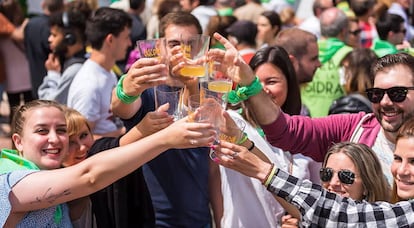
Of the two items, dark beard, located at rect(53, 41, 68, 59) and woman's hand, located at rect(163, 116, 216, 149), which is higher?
woman's hand, located at rect(163, 116, 216, 149)

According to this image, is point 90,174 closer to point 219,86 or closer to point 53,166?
point 53,166

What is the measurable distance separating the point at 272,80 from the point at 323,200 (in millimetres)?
1406

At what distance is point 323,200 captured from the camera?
9.31ft

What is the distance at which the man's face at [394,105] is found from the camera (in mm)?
3566

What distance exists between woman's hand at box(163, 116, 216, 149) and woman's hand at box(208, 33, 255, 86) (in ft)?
→ 1.91

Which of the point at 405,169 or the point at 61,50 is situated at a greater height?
the point at 405,169

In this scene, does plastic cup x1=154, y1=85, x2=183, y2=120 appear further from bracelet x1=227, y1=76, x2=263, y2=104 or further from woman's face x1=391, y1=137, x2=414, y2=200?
woman's face x1=391, y1=137, x2=414, y2=200

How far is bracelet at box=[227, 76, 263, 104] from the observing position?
11.5ft

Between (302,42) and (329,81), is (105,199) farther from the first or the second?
(329,81)

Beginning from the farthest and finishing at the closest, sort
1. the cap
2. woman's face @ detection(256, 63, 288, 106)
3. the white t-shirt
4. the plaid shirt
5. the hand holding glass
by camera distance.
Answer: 1. the cap
2. the white t-shirt
3. woman's face @ detection(256, 63, 288, 106)
4. the hand holding glass
5. the plaid shirt

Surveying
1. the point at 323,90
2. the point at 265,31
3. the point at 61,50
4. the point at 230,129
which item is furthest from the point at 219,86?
the point at 265,31

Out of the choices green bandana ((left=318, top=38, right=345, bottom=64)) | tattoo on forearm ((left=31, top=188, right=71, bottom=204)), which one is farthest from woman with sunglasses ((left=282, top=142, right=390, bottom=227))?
green bandana ((left=318, top=38, right=345, bottom=64))

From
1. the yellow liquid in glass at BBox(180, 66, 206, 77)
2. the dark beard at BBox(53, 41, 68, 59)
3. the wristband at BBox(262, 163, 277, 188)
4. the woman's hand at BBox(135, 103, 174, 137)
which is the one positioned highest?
the yellow liquid in glass at BBox(180, 66, 206, 77)

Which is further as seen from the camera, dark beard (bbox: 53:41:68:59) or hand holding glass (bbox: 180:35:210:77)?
dark beard (bbox: 53:41:68:59)
